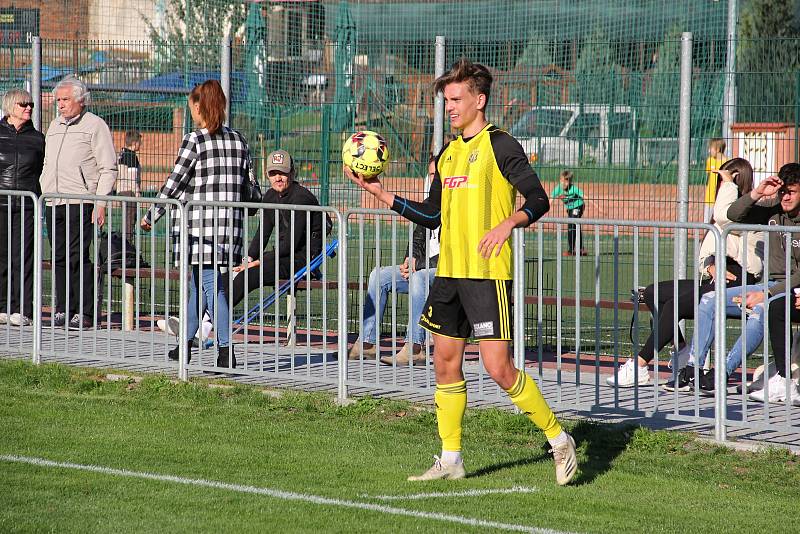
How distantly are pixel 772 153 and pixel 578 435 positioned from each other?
15.2 feet

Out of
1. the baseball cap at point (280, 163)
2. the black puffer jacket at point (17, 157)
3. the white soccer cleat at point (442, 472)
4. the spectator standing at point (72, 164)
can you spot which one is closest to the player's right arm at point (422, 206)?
the white soccer cleat at point (442, 472)

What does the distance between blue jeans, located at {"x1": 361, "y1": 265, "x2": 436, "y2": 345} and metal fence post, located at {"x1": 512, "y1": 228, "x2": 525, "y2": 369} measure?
75 cm

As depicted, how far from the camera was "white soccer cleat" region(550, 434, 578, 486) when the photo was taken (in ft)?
21.4

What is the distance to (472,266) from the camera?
6.42 metres

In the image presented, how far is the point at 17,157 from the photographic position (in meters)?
11.8

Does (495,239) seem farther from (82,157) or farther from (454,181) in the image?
(82,157)

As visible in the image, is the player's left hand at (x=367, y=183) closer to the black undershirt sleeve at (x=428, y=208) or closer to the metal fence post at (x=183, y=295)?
the black undershirt sleeve at (x=428, y=208)

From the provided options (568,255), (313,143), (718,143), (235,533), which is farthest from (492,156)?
(313,143)

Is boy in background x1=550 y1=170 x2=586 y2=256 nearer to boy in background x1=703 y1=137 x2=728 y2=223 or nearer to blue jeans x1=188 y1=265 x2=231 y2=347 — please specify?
boy in background x1=703 y1=137 x2=728 y2=223

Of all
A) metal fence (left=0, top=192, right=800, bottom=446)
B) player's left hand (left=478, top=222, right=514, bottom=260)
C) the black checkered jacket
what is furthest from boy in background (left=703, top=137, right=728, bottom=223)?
player's left hand (left=478, top=222, right=514, bottom=260)

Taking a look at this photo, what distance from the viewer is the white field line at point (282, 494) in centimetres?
576

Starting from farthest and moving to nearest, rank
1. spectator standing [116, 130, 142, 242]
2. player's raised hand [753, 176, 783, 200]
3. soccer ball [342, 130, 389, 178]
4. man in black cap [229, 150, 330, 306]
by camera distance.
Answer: spectator standing [116, 130, 142, 242], man in black cap [229, 150, 330, 306], player's raised hand [753, 176, 783, 200], soccer ball [342, 130, 389, 178]

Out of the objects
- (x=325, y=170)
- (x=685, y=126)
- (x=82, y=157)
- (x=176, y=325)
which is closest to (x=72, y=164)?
(x=82, y=157)

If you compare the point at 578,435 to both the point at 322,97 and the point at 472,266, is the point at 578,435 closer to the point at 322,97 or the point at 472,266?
the point at 472,266
